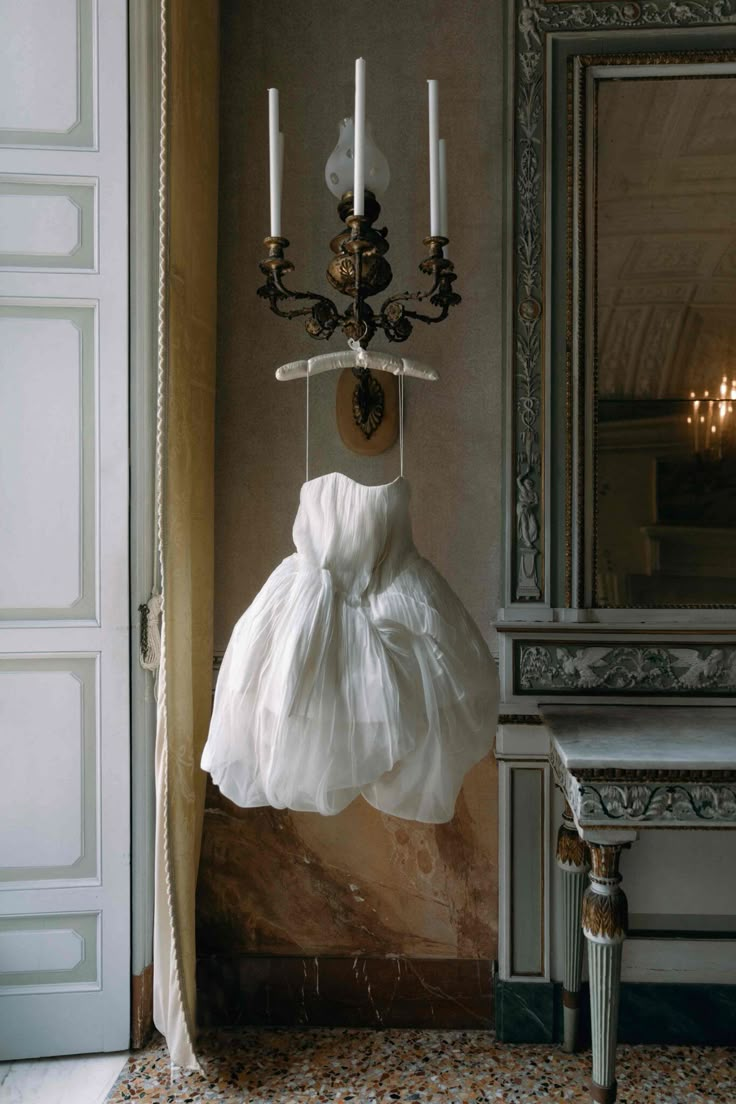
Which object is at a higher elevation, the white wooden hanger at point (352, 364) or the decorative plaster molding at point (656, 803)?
the white wooden hanger at point (352, 364)

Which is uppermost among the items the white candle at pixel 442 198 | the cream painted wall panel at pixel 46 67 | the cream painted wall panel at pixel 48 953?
the cream painted wall panel at pixel 46 67

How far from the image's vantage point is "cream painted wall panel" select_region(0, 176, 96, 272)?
198 centimetres

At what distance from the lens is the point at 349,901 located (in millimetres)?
2189

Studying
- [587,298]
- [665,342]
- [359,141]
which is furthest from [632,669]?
[359,141]

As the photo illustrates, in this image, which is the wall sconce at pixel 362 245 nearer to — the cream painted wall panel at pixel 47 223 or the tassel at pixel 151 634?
the cream painted wall panel at pixel 47 223

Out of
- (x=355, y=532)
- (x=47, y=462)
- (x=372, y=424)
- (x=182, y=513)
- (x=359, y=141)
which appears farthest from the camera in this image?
(x=372, y=424)

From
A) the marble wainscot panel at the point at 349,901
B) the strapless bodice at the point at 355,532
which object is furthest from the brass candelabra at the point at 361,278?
the marble wainscot panel at the point at 349,901

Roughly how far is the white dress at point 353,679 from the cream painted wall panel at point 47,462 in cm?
66

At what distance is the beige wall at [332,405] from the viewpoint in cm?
215

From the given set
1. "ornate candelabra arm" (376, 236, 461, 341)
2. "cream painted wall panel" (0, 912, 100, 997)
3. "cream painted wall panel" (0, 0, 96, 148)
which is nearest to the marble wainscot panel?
"cream painted wall panel" (0, 912, 100, 997)

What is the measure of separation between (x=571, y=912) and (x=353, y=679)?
1015 millimetres

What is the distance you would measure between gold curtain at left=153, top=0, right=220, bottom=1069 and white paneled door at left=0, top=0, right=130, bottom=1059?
177 mm

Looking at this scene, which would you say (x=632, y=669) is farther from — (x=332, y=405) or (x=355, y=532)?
(x=332, y=405)

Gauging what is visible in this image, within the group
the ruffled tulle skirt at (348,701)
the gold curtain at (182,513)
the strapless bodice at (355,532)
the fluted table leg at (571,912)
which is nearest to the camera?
the ruffled tulle skirt at (348,701)
